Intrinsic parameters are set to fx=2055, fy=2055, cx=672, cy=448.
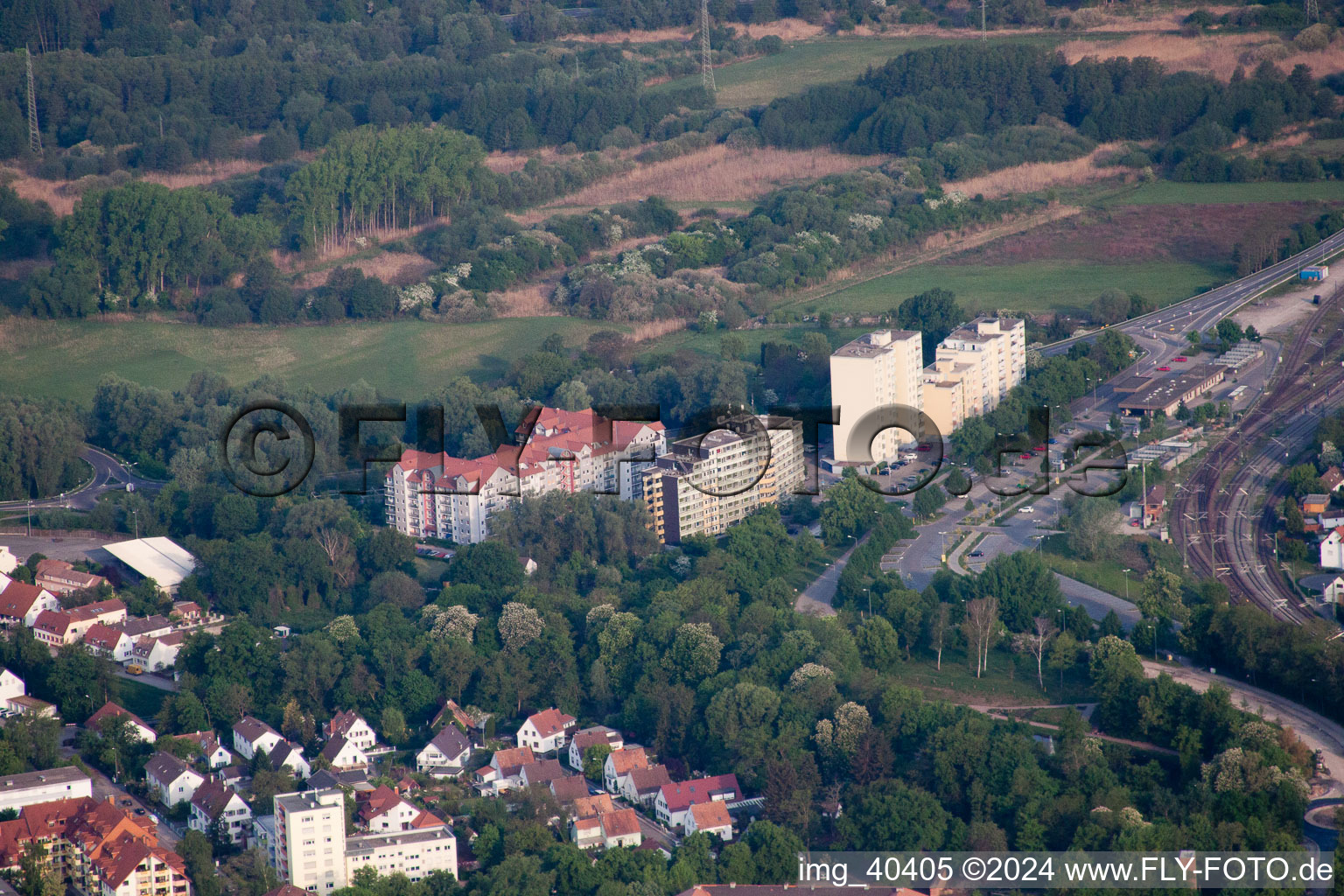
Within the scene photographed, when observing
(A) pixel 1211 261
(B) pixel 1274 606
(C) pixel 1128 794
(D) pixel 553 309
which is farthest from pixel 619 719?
(A) pixel 1211 261

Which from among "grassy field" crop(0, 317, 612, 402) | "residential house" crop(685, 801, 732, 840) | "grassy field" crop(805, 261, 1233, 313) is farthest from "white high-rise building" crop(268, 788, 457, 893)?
"grassy field" crop(805, 261, 1233, 313)

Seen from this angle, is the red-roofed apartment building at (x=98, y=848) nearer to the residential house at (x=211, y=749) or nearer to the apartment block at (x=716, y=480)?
the residential house at (x=211, y=749)

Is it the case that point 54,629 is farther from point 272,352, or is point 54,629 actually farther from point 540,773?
point 272,352

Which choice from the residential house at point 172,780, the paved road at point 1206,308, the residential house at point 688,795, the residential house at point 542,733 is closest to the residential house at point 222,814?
the residential house at point 172,780

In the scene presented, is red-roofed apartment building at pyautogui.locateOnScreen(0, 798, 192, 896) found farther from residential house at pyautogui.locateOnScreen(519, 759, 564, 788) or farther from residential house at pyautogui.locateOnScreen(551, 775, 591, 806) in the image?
residential house at pyautogui.locateOnScreen(551, 775, 591, 806)

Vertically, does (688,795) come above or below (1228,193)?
below

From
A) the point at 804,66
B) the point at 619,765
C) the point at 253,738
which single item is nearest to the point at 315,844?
the point at 253,738
